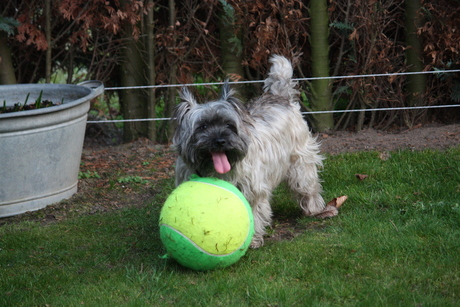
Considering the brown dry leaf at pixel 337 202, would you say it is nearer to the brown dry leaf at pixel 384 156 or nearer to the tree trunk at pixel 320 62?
the brown dry leaf at pixel 384 156

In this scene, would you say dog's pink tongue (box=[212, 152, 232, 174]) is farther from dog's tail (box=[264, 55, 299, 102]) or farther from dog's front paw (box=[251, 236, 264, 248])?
dog's tail (box=[264, 55, 299, 102])

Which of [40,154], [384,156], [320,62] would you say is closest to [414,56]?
[320,62]

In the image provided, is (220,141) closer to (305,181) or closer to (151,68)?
(305,181)

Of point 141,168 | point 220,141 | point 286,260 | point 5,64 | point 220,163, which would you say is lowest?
point 141,168

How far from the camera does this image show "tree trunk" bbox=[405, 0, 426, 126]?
7.12 m

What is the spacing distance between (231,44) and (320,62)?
1107 mm

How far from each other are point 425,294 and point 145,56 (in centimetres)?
506

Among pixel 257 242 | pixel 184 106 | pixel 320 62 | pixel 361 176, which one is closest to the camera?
pixel 184 106

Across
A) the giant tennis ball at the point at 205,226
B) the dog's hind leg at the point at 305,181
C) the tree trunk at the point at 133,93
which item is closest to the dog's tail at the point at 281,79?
the dog's hind leg at the point at 305,181

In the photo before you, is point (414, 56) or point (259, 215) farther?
point (414, 56)

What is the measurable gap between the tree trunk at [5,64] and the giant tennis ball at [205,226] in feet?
13.4

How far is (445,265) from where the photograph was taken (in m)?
3.89

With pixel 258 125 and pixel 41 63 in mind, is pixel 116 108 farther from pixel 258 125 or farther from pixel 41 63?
pixel 258 125

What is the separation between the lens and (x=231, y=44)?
736 centimetres
